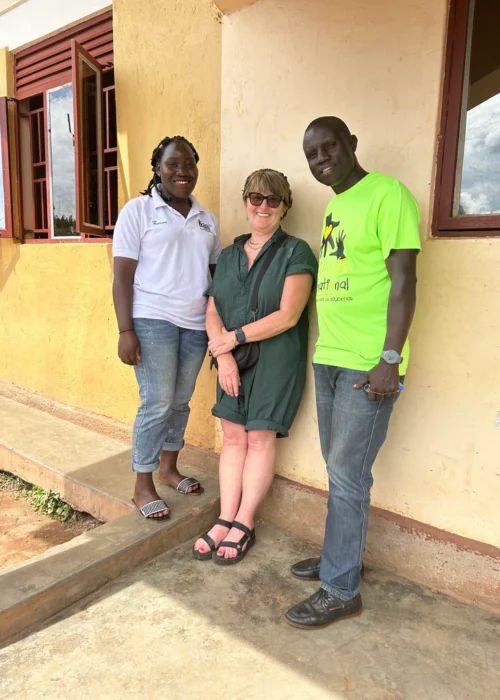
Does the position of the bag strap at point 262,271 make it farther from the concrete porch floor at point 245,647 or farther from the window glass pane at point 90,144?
the window glass pane at point 90,144

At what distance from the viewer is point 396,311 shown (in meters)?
1.88

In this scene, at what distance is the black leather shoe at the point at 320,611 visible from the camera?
6.76 ft

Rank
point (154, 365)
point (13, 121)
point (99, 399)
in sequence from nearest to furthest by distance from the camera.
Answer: point (154, 365), point (99, 399), point (13, 121)

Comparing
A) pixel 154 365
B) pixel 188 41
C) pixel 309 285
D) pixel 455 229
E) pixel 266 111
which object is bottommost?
pixel 154 365

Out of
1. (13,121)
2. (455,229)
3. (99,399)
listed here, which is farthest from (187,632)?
(13,121)

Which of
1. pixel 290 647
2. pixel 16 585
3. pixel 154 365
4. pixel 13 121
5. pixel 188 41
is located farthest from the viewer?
pixel 13 121

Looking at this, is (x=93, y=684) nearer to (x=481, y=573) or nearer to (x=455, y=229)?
(x=481, y=573)

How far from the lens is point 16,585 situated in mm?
2156

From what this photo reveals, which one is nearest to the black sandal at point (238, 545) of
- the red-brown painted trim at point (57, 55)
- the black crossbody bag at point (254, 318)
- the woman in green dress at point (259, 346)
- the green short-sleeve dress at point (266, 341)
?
the woman in green dress at point (259, 346)

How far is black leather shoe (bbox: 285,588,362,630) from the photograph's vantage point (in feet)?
6.76

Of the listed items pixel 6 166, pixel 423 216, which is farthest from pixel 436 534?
pixel 6 166

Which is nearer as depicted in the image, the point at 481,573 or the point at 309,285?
the point at 481,573

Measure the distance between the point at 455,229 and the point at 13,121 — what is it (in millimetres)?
4119

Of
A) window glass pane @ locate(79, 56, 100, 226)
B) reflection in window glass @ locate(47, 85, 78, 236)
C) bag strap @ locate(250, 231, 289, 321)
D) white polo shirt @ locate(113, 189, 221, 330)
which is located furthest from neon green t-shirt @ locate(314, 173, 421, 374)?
reflection in window glass @ locate(47, 85, 78, 236)
